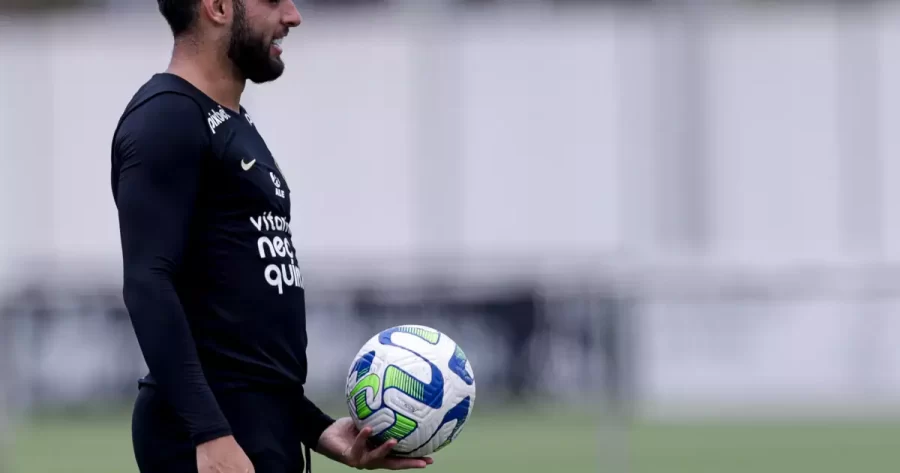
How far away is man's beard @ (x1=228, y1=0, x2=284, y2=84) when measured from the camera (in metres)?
3.94

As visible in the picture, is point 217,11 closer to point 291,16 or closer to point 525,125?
point 291,16

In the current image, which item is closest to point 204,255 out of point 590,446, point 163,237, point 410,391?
point 163,237

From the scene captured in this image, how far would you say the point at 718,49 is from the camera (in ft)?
67.8

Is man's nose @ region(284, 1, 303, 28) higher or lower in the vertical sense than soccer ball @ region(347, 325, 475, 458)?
higher

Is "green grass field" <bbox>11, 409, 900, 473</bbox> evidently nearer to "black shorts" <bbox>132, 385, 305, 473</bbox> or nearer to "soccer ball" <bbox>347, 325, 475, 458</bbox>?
"soccer ball" <bbox>347, 325, 475, 458</bbox>

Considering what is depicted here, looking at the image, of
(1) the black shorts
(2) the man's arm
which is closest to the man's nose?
(2) the man's arm

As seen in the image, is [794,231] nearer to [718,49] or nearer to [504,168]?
[718,49]

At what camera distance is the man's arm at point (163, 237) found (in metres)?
3.53

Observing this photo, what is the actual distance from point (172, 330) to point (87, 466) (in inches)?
294

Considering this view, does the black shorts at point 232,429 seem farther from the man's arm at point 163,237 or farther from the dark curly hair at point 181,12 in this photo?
the dark curly hair at point 181,12

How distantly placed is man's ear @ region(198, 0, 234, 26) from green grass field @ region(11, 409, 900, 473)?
5.59m

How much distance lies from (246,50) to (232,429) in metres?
0.96

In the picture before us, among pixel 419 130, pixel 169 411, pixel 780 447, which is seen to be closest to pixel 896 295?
pixel 780 447

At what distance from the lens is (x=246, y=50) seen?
13.0 ft
